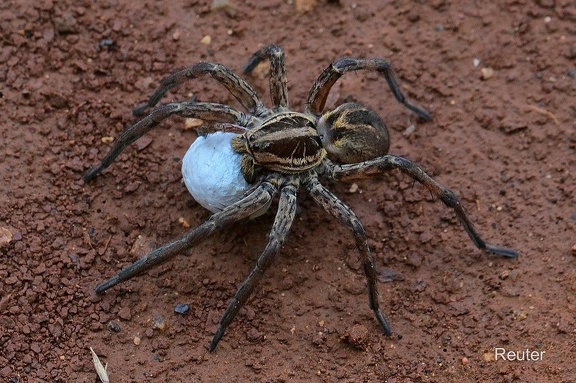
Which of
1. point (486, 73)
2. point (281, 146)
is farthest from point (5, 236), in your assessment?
point (486, 73)

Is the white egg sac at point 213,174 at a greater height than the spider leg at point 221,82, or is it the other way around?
the spider leg at point 221,82

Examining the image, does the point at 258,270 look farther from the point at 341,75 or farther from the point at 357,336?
the point at 341,75

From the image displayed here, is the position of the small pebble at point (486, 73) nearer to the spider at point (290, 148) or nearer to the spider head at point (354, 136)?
the spider at point (290, 148)

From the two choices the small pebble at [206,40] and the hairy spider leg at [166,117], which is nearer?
the hairy spider leg at [166,117]

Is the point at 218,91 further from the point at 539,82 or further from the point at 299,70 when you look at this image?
the point at 539,82

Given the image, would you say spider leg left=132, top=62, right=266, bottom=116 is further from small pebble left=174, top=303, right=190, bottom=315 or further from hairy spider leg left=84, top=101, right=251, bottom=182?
small pebble left=174, top=303, right=190, bottom=315

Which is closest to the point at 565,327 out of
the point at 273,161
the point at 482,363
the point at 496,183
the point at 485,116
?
the point at 482,363

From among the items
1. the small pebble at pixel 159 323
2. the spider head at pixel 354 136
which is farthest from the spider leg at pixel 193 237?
the spider head at pixel 354 136

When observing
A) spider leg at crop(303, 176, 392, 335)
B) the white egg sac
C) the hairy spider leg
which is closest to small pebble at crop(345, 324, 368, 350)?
spider leg at crop(303, 176, 392, 335)
